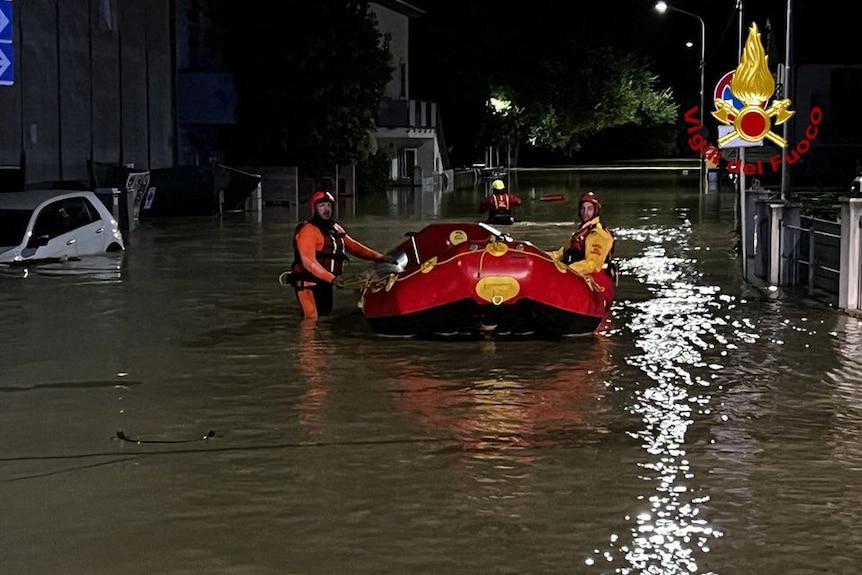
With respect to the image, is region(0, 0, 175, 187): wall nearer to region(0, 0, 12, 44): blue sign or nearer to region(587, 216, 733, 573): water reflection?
region(0, 0, 12, 44): blue sign

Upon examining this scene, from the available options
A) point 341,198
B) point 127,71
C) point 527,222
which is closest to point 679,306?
point 527,222

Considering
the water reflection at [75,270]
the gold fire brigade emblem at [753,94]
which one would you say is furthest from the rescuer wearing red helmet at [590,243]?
the water reflection at [75,270]

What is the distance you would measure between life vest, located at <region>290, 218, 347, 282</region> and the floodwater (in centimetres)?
58

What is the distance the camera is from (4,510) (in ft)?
26.2

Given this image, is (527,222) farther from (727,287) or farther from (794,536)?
(794,536)

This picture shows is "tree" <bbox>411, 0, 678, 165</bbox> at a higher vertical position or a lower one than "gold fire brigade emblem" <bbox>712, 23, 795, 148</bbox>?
higher

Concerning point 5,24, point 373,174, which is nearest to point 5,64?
point 5,24

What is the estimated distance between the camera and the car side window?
22.9m

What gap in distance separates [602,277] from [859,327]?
2746mm

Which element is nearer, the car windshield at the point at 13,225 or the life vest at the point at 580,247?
the life vest at the point at 580,247

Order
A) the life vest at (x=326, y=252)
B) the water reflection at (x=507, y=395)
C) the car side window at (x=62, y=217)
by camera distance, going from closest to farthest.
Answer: the water reflection at (x=507, y=395)
the life vest at (x=326, y=252)
the car side window at (x=62, y=217)

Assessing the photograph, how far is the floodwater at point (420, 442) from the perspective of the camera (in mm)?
7309

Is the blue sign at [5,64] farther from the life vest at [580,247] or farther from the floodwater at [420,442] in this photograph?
the life vest at [580,247]

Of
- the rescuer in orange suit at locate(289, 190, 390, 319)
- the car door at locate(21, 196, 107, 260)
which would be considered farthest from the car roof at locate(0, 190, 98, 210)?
the rescuer in orange suit at locate(289, 190, 390, 319)
